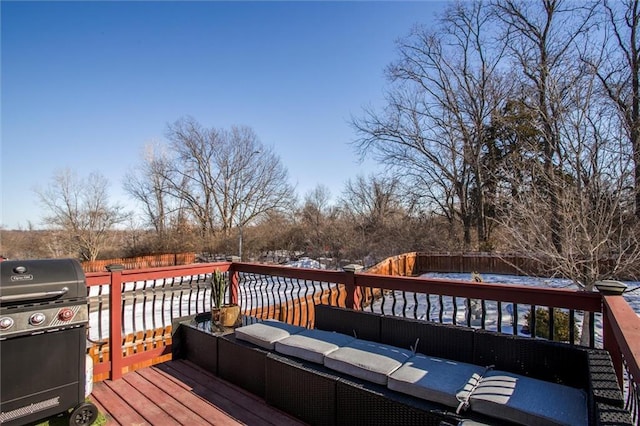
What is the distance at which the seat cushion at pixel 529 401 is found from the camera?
1.45m

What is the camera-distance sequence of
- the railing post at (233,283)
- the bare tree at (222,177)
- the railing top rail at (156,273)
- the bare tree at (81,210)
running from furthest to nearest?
the bare tree at (222,177), the bare tree at (81,210), the railing post at (233,283), the railing top rail at (156,273)

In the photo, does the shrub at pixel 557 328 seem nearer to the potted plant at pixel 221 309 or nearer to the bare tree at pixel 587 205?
the bare tree at pixel 587 205

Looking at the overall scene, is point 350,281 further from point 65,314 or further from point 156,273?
point 65,314

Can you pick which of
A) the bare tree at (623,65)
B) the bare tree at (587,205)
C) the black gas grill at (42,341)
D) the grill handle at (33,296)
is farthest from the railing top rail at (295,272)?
the bare tree at (623,65)

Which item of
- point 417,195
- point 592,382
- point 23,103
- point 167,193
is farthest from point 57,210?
point 592,382

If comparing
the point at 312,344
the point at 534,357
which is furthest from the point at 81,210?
the point at 534,357

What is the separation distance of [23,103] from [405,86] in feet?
54.6

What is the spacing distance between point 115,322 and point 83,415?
→ 3.21 ft

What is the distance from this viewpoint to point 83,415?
2.17 metres

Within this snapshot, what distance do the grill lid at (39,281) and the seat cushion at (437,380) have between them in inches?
82.6

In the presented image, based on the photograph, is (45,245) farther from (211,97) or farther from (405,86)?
(405,86)

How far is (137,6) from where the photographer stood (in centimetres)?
636

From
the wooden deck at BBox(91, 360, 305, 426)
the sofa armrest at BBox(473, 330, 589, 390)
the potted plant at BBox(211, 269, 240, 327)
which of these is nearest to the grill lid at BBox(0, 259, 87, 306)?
the wooden deck at BBox(91, 360, 305, 426)

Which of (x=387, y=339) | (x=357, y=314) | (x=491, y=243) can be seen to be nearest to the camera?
(x=387, y=339)
